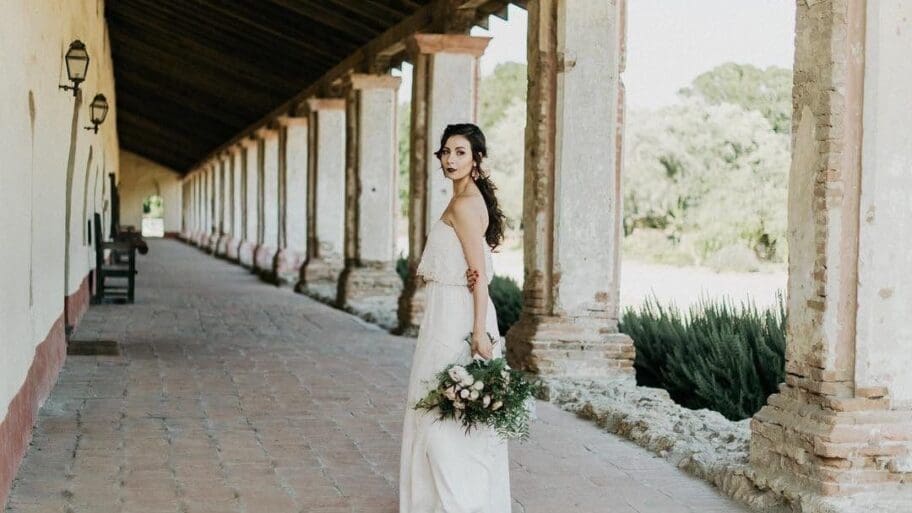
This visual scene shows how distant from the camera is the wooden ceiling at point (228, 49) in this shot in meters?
14.6

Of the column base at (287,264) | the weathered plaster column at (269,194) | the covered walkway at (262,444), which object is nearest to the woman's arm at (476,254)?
the covered walkway at (262,444)

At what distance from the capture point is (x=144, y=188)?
52281 mm

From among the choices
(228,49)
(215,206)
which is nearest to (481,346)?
(228,49)

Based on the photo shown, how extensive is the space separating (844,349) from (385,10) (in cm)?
935

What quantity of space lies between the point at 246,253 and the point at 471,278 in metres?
23.6

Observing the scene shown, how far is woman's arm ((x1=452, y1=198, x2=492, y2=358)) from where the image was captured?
4.59 meters

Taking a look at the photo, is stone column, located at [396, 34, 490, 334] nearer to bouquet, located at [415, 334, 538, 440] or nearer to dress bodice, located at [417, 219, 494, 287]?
dress bodice, located at [417, 219, 494, 287]

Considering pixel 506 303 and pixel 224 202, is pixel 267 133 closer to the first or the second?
pixel 224 202

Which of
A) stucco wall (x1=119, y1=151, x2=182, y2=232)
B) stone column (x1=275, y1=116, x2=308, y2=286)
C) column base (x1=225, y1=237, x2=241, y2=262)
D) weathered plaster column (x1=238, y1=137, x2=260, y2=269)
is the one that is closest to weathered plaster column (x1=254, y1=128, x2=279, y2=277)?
weathered plaster column (x1=238, y1=137, x2=260, y2=269)

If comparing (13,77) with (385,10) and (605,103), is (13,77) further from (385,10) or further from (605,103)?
(385,10)

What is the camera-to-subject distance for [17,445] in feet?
18.2

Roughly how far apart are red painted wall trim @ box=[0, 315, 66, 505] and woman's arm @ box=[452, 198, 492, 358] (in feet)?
6.87

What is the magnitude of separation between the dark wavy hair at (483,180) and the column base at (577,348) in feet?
11.9

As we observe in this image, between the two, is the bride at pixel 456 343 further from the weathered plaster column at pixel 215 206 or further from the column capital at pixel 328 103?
the weathered plaster column at pixel 215 206
